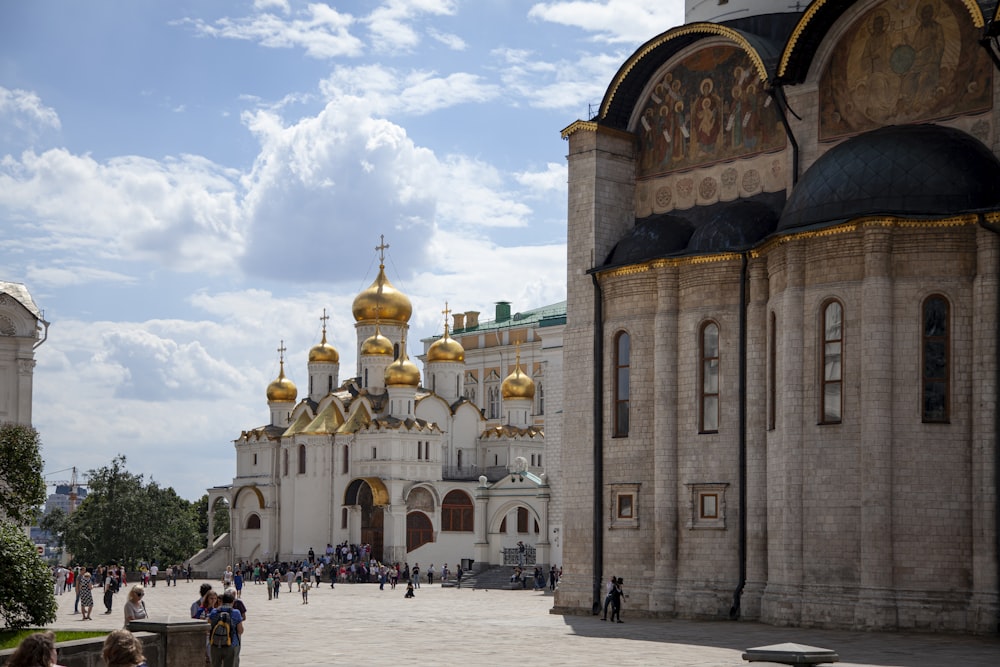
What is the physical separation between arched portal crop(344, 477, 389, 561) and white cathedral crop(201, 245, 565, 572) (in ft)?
0.19

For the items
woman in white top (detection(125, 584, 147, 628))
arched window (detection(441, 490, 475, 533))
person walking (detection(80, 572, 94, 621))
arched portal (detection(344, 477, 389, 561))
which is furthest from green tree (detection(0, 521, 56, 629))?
arched window (detection(441, 490, 475, 533))

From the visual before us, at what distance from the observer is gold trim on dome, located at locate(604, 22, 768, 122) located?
1108 inches

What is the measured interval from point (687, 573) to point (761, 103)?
965cm

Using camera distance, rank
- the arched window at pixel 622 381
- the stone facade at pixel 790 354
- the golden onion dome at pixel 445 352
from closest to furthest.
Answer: the stone facade at pixel 790 354, the arched window at pixel 622 381, the golden onion dome at pixel 445 352

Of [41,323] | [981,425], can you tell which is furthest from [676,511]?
[41,323]

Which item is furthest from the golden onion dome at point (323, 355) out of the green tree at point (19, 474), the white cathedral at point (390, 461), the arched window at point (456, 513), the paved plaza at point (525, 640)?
the green tree at point (19, 474)

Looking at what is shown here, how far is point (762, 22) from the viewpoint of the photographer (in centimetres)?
3062

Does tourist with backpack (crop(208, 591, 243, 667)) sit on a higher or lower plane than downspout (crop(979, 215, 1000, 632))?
lower

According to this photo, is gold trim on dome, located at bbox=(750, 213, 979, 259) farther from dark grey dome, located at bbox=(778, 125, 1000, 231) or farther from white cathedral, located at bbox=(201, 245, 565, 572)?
white cathedral, located at bbox=(201, 245, 565, 572)

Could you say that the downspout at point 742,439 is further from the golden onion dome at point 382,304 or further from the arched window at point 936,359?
the golden onion dome at point 382,304

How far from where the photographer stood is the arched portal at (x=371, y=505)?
61.1 meters

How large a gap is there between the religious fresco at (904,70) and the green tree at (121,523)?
1892 inches

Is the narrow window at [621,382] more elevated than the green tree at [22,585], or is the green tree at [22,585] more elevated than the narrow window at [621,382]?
the narrow window at [621,382]

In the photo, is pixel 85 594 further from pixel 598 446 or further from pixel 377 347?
pixel 377 347
